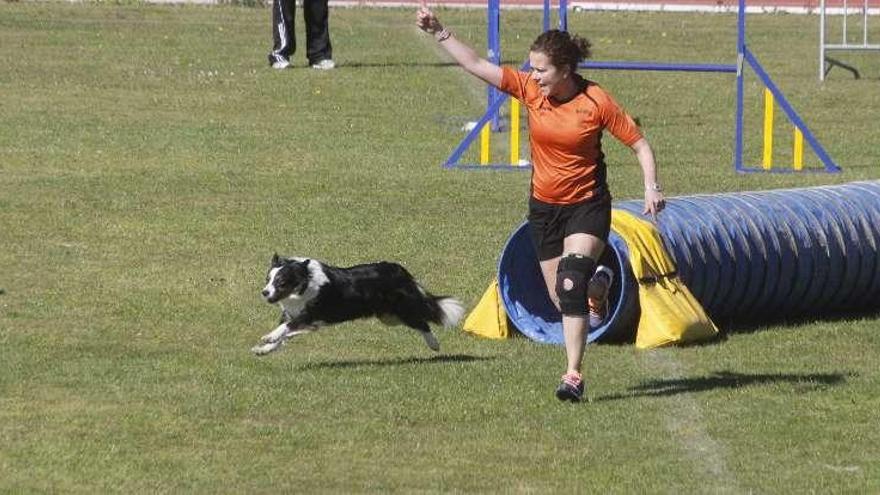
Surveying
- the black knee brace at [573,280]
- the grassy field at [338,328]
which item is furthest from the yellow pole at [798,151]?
the black knee brace at [573,280]

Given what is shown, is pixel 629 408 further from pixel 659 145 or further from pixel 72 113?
pixel 72 113

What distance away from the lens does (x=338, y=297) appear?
10.8 metres

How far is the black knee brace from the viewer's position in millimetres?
9453

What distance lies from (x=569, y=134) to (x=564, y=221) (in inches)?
18.4

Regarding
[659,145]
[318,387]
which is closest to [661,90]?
Result: [659,145]

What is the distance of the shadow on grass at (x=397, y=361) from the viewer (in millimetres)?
10766

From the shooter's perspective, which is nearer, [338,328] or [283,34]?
[338,328]

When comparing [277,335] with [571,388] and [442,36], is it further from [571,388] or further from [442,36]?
[442,36]

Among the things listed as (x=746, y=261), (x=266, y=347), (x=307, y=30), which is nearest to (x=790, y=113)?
(x=746, y=261)

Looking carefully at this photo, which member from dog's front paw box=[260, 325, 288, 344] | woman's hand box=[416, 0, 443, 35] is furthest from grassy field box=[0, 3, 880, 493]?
woman's hand box=[416, 0, 443, 35]

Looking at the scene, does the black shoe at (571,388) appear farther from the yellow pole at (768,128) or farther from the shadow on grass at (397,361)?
the yellow pole at (768,128)

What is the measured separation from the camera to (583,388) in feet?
32.2

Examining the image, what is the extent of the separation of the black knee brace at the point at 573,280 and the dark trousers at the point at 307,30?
1651cm

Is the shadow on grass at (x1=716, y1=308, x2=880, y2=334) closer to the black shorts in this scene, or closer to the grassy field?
the grassy field
